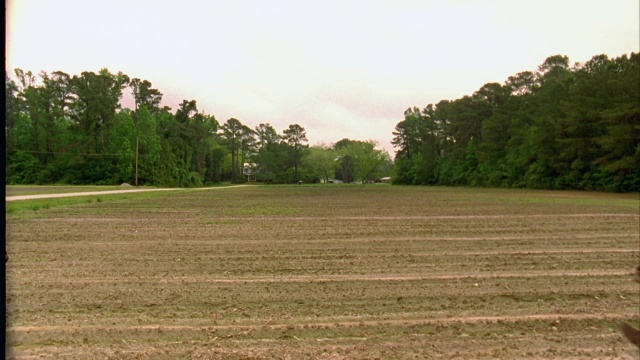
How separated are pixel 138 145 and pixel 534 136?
126 feet

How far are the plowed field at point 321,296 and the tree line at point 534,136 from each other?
2815 millimetres

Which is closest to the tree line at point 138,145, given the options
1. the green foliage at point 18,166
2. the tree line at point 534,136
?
the green foliage at point 18,166

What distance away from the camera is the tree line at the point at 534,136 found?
13664 mm

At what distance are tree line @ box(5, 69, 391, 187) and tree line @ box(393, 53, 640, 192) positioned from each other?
5893mm

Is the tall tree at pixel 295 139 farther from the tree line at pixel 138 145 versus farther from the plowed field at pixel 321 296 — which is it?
the plowed field at pixel 321 296

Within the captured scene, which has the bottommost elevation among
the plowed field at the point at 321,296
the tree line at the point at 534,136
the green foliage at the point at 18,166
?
the plowed field at the point at 321,296

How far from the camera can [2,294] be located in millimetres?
986

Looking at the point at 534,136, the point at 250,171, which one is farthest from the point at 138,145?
the point at 250,171

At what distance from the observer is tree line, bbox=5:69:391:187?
6.16ft

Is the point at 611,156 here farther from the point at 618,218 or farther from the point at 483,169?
the point at 483,169

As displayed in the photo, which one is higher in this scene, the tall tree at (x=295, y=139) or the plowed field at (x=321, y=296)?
the tall tree at (x=295, y=139)

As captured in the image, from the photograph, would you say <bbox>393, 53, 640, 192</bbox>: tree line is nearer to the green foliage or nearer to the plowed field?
the plowed field

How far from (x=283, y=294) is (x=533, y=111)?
48175mm

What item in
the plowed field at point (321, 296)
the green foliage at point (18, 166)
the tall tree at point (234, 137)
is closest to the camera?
the green foliage at point (18, 166)
